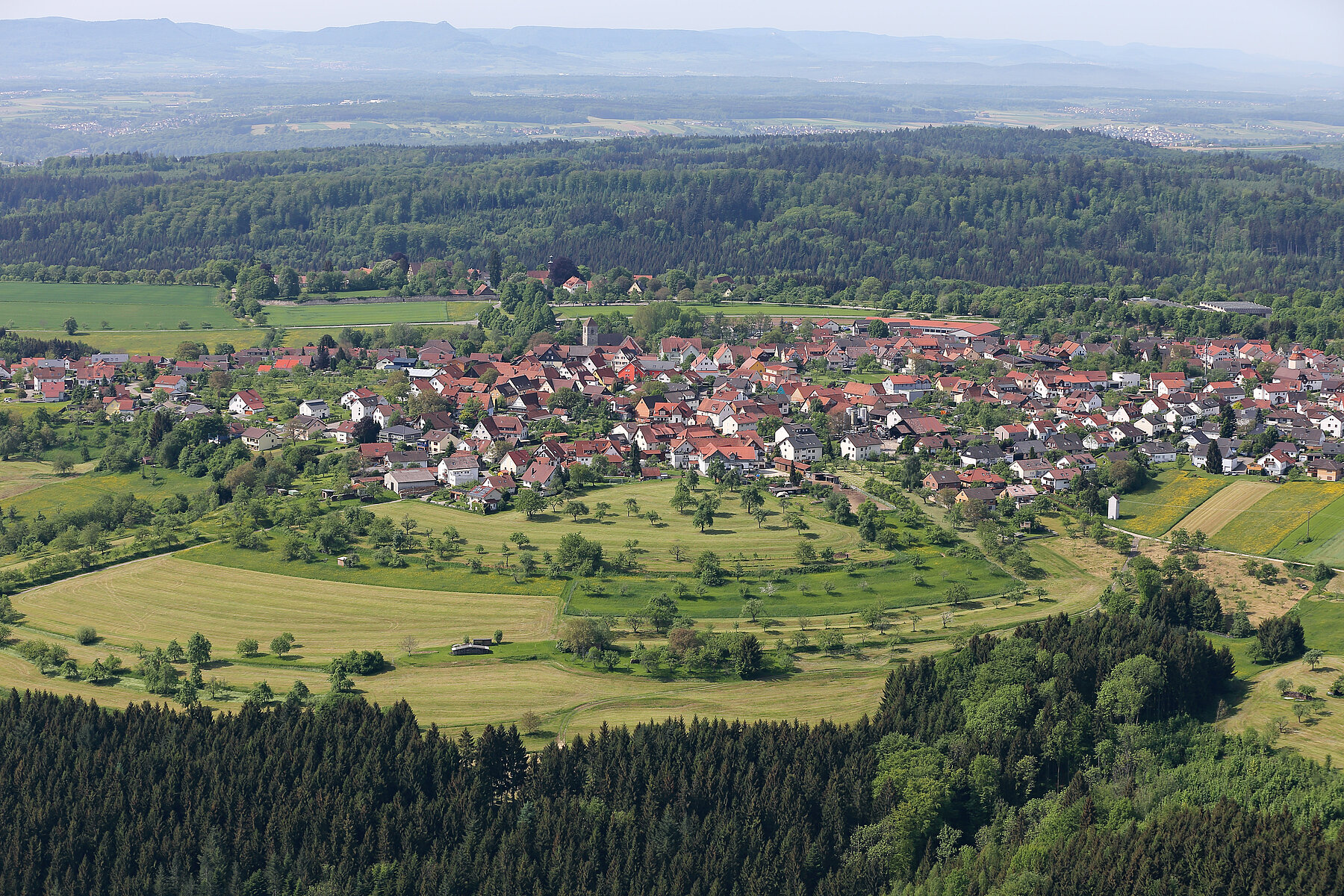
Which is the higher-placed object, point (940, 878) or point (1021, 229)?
point (1021, 229)

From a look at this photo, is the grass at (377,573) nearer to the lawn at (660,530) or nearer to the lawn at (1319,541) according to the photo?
the lawn at (660,530)

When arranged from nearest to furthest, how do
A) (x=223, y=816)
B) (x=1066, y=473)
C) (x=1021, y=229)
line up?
(x=223, y=816)
(x=1066, y=473)
(x=1021, y=229)

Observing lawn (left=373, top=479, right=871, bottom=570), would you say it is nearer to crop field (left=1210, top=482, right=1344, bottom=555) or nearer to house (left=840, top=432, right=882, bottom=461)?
house (left=840, top=432, right=882, bottom=461)

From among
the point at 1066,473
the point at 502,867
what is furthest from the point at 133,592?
the point at 1066,473

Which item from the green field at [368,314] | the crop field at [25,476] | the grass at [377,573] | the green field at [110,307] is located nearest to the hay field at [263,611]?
the grass at [377,573]

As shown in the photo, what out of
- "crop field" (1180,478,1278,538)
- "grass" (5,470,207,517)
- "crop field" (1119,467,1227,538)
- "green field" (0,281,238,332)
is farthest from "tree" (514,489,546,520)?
"green field" (0,281,238,332)

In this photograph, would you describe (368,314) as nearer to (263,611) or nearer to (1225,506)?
(263,611)

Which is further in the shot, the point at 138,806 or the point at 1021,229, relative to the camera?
the point at 1021,229

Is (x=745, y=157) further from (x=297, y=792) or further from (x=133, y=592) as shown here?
(x=297, y=792)

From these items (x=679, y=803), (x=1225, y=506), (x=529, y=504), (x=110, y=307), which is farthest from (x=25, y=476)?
(x=1225, y=506)
